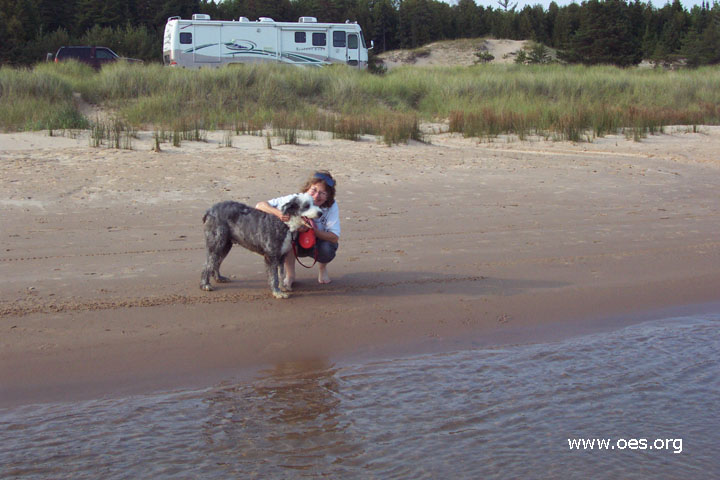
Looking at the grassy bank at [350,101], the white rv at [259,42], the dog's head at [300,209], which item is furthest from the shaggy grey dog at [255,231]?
the white rv at [259,42]

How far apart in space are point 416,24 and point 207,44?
26736 millimetres

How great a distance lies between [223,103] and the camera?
18625 millimetres

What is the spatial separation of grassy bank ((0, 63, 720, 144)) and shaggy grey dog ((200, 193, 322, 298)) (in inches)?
316

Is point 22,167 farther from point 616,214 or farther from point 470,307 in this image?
point 616,214

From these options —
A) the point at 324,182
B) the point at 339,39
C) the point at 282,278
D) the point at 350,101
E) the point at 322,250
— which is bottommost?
the point at 282,278

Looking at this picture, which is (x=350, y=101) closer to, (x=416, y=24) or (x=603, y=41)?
(x=603, y=41)

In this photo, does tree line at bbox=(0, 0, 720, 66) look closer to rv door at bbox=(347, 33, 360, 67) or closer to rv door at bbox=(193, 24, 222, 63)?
rv door at bbox=(193, 24, 222, 63)

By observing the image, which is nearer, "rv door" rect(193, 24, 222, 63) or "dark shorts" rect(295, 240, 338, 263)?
"dark shorts" rect(295, 240, 338, 263)

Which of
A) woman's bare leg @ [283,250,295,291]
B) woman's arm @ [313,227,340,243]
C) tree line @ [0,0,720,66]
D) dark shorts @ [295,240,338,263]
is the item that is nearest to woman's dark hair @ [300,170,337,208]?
woman's arm @ [313,227,340,243]

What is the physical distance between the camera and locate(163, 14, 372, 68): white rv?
3022 centimetres

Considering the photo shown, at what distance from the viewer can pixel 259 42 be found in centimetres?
3077

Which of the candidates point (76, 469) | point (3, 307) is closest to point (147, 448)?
point (76, 469)

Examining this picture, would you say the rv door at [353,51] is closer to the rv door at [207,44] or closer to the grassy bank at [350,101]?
the rv door at [207,44]

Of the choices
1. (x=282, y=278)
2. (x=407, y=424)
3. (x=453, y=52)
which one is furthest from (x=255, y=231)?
Result: (x=453, y=52)
